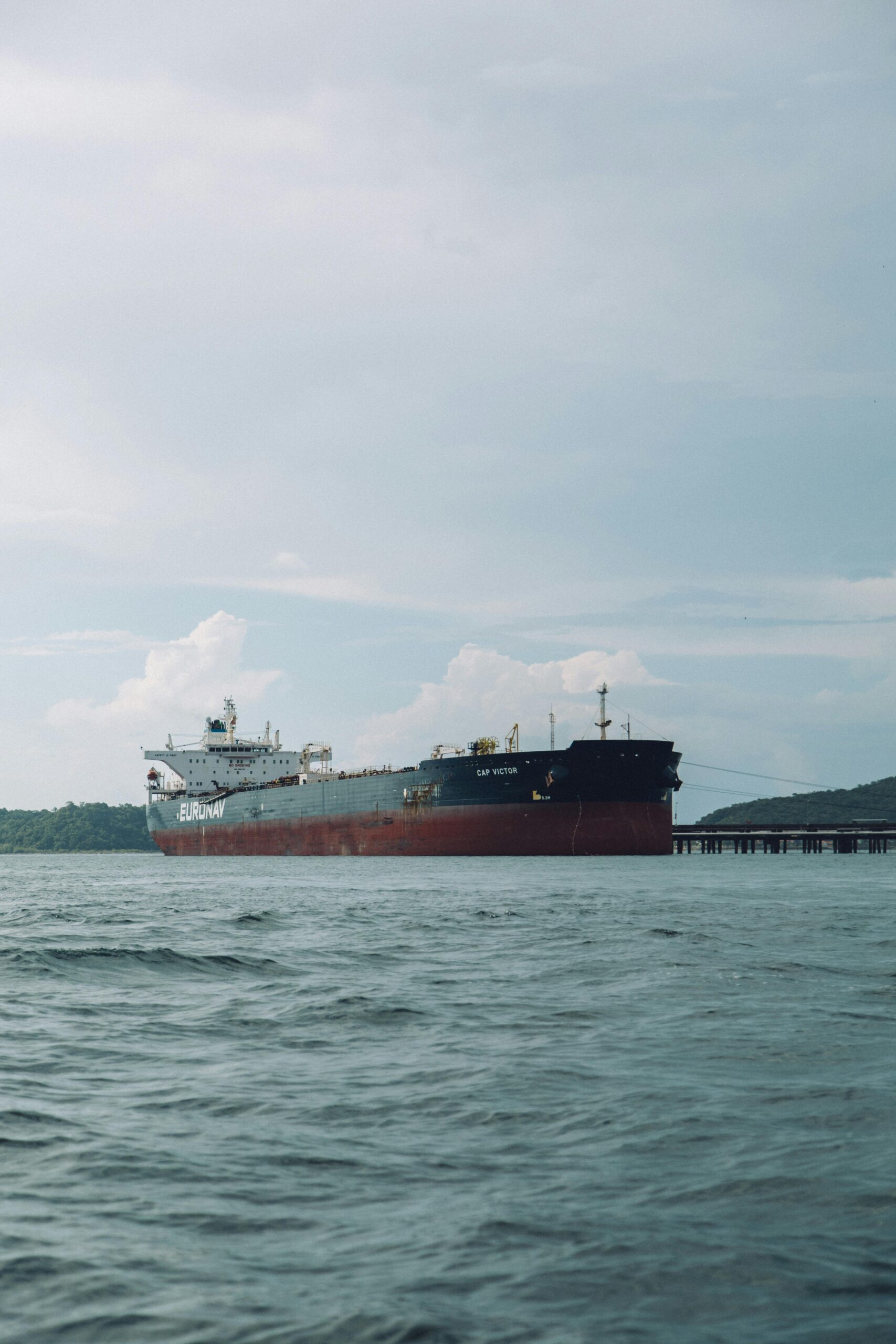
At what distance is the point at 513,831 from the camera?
57.6 meters

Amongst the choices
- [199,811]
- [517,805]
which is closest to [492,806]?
[517,805]

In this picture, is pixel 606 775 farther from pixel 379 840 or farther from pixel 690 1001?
pixel 690 1001

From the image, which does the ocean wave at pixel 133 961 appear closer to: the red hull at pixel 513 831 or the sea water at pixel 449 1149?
the sea water at pixel 449 1149

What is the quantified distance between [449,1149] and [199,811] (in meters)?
82.1

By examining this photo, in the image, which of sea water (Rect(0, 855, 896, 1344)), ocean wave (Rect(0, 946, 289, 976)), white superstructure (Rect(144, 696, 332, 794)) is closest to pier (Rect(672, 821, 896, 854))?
white superstructure (Rect(144, 696, 332, 794))

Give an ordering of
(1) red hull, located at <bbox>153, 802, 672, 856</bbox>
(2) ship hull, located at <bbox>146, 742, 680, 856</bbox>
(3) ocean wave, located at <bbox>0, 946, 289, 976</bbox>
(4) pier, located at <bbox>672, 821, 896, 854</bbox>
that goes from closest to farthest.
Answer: (3) ocean wave, located at <bbox>0, 946, 289, 976</bbox>
(2) ship hull, located at <bbox>146, 742, 680, 856</bbox>
(1) red hull, located at <bbox>153, 802, 672, 856</bbox>
(4) pier, located at <bbox>672, 821, 896, 854</bbox>

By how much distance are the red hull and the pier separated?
3672 cm

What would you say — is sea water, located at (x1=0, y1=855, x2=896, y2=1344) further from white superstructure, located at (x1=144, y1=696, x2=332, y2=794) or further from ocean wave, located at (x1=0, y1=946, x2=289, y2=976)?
white superstructure, located at (x1=144, y1=696, x2=332, y2=794)

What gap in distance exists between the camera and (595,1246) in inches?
212

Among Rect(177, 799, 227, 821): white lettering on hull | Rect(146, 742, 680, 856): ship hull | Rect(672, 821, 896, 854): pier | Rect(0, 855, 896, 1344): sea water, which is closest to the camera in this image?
Rect(0, 855, 896, 1344): sea water

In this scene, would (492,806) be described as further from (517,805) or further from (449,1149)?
(449,1149)

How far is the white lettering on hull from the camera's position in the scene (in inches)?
3268

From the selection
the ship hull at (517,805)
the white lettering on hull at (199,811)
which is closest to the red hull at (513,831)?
the ship hull at (517,805)

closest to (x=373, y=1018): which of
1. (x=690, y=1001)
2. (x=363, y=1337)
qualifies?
(x=690, y=1001)
